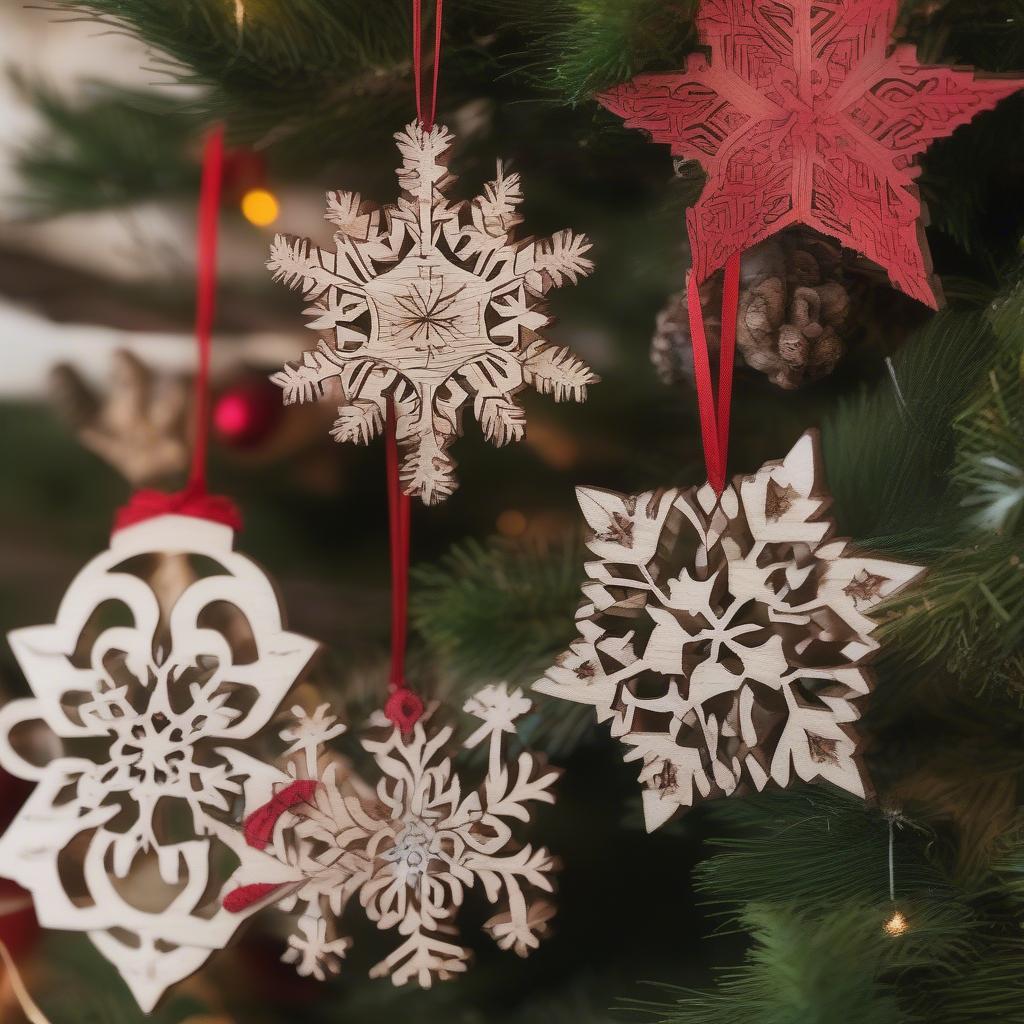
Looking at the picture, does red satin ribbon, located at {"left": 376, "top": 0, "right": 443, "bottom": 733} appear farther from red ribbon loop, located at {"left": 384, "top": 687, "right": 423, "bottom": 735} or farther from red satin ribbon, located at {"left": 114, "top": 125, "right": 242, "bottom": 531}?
red satin ribbon, located at {"left": 114, "top": 125, "right": 242, "bottom": 531}

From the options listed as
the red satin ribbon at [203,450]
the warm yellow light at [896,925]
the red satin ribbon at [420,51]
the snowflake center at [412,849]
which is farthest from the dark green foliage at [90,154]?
the warm yellow light at [896,925]

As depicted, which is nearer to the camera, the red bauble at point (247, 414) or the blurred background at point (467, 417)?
the blurred background at point (467, 417)

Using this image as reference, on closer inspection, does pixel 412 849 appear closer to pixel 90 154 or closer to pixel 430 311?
pixel 430 311

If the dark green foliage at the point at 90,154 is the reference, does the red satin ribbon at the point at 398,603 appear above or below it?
below

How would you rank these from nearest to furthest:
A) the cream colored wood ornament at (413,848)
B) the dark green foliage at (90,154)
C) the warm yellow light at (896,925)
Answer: the warm yellow light at (896,925), the cream colored wood ornament at (413,848), the dark green foliage at (90,154)

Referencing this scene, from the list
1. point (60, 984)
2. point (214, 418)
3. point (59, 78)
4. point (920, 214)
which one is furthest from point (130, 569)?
point (920, 214)

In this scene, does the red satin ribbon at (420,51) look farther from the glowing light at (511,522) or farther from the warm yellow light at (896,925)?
the warm yellow light at (896,925)

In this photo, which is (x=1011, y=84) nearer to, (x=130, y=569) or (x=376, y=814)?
(x=376, y=814)

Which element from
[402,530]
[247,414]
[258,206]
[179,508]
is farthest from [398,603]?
[258,206]
